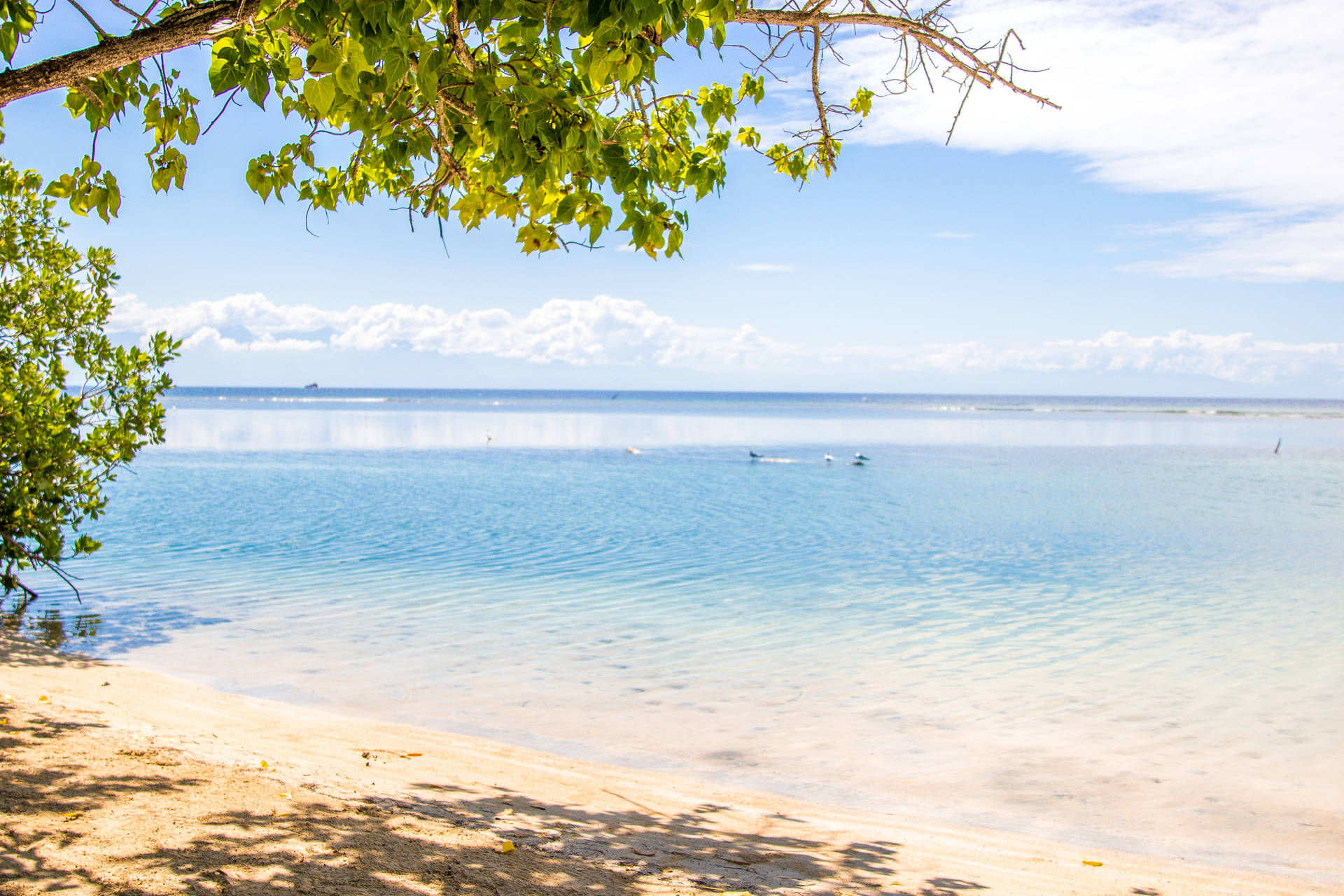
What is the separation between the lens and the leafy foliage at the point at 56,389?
886 centimetres

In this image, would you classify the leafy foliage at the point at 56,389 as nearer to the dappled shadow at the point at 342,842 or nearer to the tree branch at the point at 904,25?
the dappled shadow at the point at 342,842

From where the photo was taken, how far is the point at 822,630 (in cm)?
1036

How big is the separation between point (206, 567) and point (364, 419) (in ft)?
198

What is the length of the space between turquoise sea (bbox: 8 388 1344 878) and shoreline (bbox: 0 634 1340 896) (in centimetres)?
49

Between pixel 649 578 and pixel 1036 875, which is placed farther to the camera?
pixel 649 578

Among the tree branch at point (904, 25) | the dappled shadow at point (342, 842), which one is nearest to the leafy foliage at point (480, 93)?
the tree branch at point (904, 25)

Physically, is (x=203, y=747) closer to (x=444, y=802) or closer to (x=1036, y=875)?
(x=444, y=802)

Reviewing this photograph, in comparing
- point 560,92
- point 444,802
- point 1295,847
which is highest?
point 560,92

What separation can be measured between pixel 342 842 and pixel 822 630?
7.20 meters

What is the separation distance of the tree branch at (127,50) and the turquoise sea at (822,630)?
17.0 feet

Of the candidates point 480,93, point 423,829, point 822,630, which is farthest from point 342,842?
point 822,630

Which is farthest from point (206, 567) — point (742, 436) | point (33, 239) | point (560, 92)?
point (742, 436)

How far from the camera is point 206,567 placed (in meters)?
13.4

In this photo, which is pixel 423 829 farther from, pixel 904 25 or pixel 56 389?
pixel 56 389
